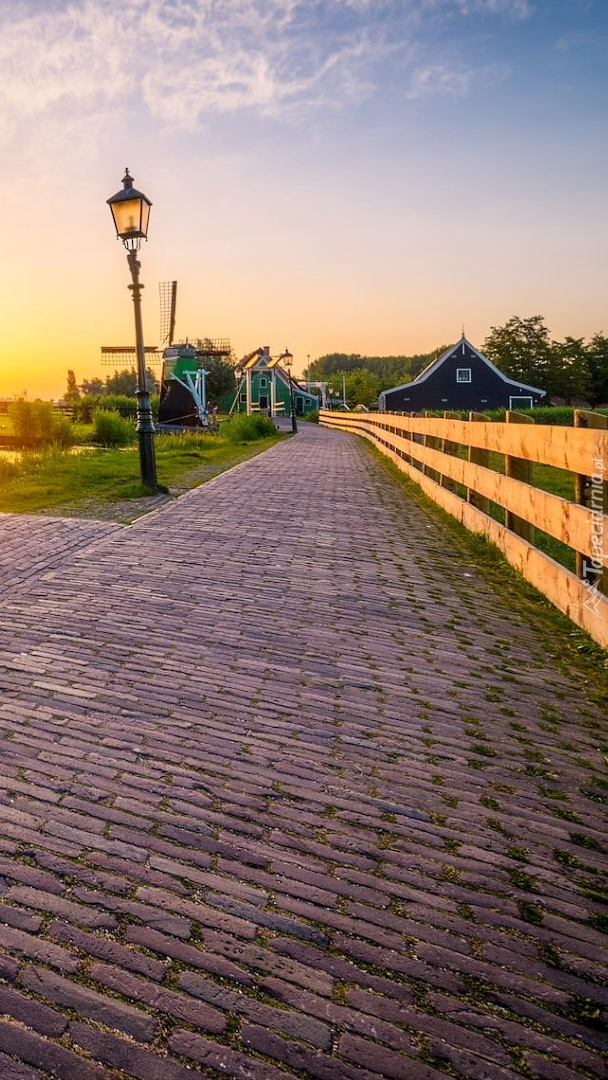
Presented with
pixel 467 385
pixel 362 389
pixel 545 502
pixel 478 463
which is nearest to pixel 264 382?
pixel 362 389

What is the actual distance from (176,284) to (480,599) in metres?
49.2

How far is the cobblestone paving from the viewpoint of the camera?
5.52 feet

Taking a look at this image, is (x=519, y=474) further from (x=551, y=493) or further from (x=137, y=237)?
(x=137, y=237)

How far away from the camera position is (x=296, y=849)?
2.32 m

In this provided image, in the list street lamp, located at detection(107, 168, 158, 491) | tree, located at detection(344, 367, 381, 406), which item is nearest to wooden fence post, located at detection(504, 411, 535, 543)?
street lamp, located at detection(107, 168, 158, 491)

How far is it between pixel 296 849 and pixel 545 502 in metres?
3.46

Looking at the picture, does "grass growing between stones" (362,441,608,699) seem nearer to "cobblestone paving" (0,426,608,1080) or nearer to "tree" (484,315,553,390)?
"cobblestone paving" (0,426,608,1080)

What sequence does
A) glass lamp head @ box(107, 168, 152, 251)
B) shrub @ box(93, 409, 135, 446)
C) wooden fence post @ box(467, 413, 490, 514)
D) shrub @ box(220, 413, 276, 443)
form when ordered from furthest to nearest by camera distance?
shrub @ box(220, 413, 276, 443)
shrub @ box(93, 409, 135, 446)
glass lamp head @ box(107, 168, 152, 251)
wooden fence post @ box(467, 413, 490, 514)

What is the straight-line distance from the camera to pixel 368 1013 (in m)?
1.73

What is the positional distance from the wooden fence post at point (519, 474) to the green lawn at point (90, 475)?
495 centimetres

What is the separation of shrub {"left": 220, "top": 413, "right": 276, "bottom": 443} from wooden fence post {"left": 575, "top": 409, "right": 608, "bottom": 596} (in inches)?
852

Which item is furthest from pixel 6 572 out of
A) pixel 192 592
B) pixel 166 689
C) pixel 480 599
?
pixel 480 599

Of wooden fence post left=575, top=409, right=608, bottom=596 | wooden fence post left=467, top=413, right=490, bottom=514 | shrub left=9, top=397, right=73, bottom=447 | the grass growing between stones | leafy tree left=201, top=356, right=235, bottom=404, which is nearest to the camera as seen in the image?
the grass growing between stones

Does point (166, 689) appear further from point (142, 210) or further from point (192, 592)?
point (142, 210)
